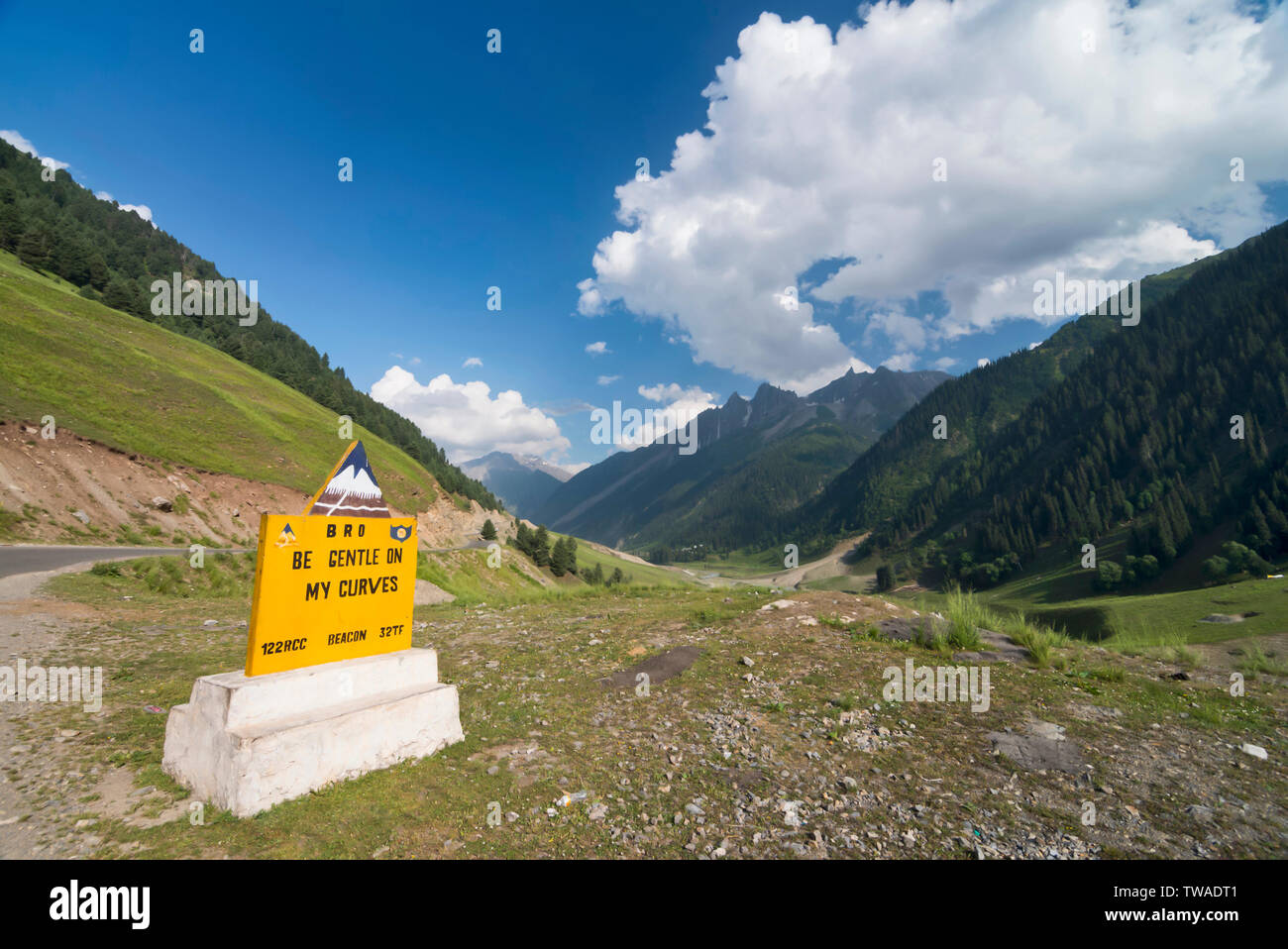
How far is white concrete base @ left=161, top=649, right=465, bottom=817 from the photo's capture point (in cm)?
576

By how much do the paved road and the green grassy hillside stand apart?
12189 millimetres

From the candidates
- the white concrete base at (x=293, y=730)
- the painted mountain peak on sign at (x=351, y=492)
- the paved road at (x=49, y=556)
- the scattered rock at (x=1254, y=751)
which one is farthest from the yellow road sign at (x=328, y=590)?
the paved road at (x=49, y=556)

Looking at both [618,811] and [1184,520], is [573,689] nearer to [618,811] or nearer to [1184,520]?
[618,811]

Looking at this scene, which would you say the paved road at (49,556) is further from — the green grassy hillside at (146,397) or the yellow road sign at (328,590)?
the yellow road sign at (328,590)

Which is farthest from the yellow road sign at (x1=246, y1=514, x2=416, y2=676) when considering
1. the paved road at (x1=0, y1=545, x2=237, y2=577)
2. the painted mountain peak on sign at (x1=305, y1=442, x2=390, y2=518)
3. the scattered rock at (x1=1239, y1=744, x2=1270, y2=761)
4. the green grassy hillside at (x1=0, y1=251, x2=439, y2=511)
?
the green grassy hillside at (x1=0, y1=251, x2=439, y2=511)

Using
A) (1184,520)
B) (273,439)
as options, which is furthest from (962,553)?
(273,439)

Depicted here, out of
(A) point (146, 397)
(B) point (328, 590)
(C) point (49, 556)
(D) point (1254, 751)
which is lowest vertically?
(D) point (1254, 751)

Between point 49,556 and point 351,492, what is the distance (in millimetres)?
25128

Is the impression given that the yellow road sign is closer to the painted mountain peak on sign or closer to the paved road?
the painted mountain peak on sign

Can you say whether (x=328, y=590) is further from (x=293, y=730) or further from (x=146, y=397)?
(x=146, y=397)

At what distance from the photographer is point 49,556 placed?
21.7 meters

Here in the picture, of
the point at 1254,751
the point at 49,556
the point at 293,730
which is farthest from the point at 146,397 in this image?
the point at 1254,751

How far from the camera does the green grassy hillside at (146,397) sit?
34531 mm
